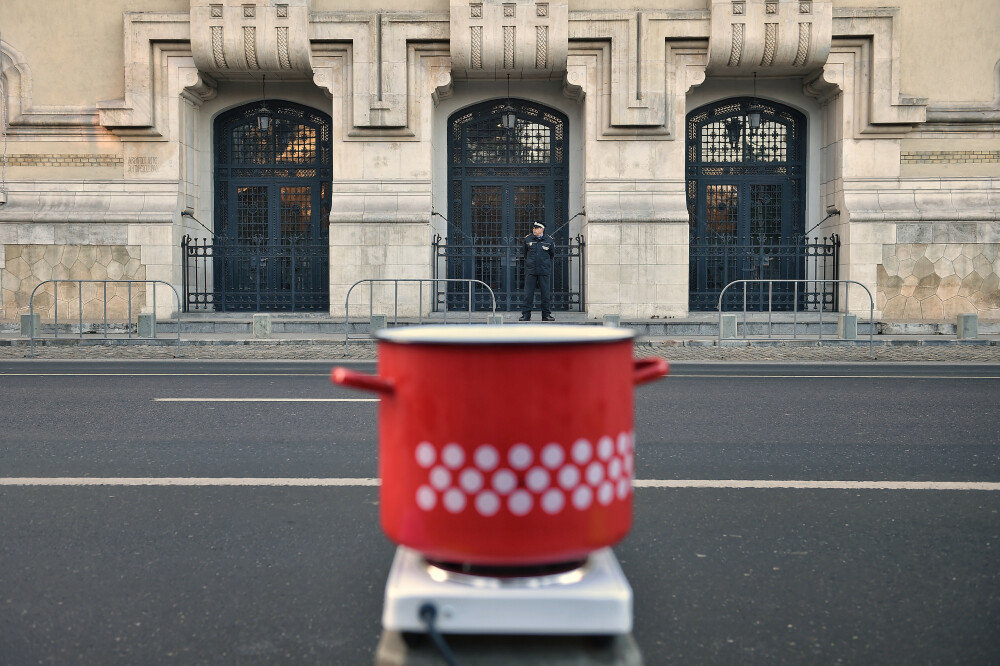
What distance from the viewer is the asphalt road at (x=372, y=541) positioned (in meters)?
3.04

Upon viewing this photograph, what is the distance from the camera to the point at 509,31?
19.8m

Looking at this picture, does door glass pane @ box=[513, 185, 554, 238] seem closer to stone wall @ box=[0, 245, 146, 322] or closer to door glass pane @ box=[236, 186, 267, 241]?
door glass pane @ box=[236, 186, 267, 241]

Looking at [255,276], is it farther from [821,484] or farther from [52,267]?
[821,484]

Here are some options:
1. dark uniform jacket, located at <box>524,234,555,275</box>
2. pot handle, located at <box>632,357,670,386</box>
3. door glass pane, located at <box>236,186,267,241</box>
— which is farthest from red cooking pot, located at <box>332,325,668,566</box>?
door glass pane, located at <box>236,186,267,241</box>

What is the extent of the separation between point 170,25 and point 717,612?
65.2 feet

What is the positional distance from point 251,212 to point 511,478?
21407 millimetres

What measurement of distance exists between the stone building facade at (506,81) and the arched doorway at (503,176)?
86 centimetres

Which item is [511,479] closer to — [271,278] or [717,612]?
[717,612]

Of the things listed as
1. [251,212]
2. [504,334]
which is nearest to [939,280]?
[251,212]

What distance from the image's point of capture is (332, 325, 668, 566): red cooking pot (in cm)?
220

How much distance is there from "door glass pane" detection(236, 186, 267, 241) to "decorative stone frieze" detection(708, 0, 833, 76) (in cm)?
1062

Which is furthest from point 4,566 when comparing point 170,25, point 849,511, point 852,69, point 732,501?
point 852,69

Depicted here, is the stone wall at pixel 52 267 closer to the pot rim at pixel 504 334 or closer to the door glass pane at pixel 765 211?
the door glass pane at pixel 765 211

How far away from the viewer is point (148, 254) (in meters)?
20.0
